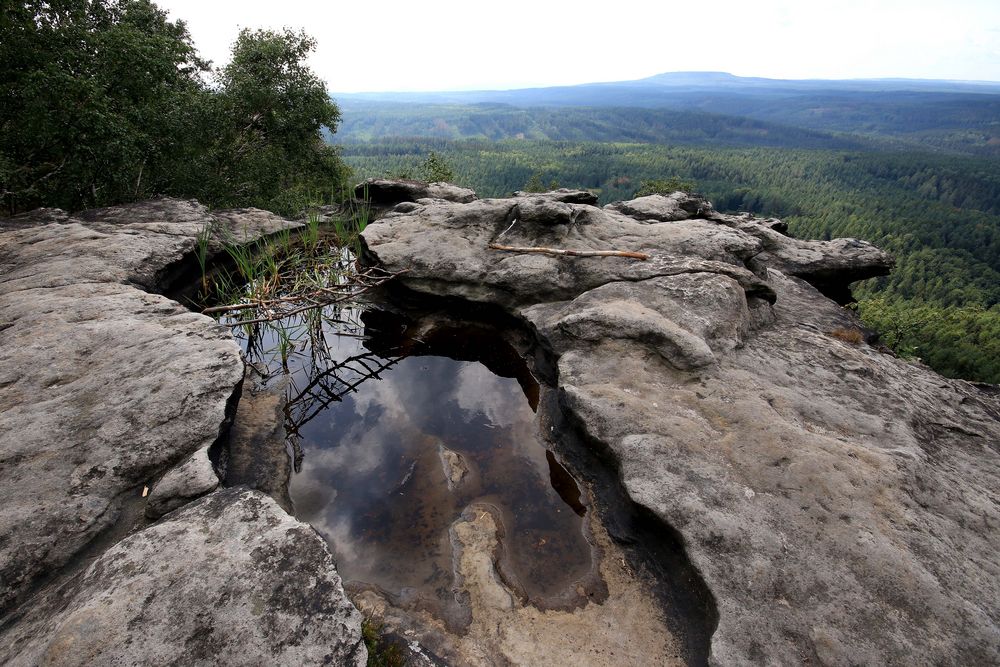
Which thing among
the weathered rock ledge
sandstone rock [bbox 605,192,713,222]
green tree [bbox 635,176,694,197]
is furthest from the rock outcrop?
green tree [bbox 635,176,694,197]

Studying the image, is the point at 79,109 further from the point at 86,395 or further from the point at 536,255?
the point at 536,255

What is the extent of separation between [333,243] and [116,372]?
25.4ft

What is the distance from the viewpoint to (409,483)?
17.7ft

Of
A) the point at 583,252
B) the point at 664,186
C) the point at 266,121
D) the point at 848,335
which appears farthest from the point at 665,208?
the point at 664,186

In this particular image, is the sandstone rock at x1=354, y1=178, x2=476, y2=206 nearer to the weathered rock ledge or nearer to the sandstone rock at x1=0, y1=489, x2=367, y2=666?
the weathered rock ledge

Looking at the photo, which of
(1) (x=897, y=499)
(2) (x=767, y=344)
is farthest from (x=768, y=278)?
(1) (x=897, y=499)

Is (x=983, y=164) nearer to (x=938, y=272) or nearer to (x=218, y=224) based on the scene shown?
(x=938, y=272)

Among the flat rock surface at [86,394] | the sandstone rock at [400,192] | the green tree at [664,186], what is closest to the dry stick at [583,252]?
the flat rock surface at [86,394]

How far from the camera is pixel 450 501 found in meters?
5.21

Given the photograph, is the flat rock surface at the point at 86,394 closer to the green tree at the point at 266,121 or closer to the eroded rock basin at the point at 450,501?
the eroded rock basin at the point at 450,501

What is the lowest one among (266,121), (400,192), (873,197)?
(873,197)

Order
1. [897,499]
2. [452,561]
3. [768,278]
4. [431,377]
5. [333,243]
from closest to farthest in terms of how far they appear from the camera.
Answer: [897,499]
[452,561]
[431,377]
[768,278]
[333,243]

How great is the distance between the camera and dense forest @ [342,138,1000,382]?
141ft

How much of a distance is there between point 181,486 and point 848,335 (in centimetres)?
937
